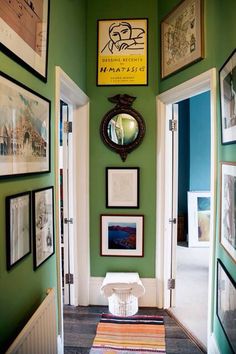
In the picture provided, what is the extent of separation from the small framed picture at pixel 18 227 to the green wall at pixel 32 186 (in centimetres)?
3

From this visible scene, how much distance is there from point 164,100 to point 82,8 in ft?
3.84

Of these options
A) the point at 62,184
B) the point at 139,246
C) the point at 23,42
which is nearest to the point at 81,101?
the point at 62,184

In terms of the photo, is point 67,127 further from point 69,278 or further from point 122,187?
point 69,278

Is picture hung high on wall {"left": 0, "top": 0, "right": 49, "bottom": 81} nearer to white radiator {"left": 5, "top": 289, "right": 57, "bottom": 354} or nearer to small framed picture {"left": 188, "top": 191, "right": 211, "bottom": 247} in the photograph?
white radiator {"left": 5, "top": 289, "right": 57, "bottom": 354}

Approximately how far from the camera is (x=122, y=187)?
2.93 m

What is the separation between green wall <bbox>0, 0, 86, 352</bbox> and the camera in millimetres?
1240

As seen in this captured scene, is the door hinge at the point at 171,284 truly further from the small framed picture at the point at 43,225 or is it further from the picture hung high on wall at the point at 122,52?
the picture hung high on wall at the point at 122,52

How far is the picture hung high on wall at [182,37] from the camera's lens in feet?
7.06

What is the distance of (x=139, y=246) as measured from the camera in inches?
116

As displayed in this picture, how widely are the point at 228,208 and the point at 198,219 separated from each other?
3.55 m

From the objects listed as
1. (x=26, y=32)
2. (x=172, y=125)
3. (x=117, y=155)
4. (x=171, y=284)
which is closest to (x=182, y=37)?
(x=172, y=125)

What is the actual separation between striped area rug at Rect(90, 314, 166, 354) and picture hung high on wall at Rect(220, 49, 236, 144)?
5.77 feet

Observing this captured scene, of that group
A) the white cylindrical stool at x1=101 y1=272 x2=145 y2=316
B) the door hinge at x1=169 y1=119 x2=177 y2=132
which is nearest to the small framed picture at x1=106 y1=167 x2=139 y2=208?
the door hinge at x1=169 y1=119 x2=177 y2=132

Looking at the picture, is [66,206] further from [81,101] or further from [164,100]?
Answer: [164,100]
